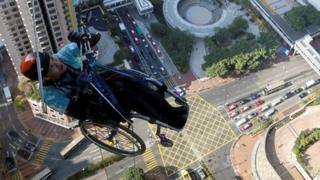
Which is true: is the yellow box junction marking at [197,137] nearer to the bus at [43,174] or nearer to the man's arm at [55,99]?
the bus at [43,174]

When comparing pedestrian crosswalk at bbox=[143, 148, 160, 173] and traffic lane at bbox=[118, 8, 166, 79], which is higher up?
traffic lane at bbox=[118, 8, 166, 79]

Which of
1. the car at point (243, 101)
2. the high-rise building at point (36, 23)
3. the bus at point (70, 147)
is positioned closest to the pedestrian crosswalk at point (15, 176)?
the bus at point (70, 147)

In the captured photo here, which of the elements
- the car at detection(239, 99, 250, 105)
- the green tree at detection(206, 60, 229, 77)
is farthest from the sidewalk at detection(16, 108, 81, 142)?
the car at detection(239, 99, 250, 105)

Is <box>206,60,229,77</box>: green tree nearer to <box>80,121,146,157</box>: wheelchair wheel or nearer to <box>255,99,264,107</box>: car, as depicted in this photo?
<box>255,99,264,107</box>: car

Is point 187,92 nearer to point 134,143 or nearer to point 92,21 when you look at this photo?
point 92,21

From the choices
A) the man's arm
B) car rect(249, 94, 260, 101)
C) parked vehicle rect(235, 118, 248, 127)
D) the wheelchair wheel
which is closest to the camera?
the man's arm

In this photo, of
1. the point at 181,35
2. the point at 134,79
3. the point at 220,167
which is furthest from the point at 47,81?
the point at 181,35
